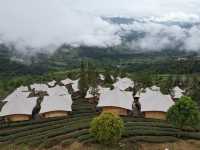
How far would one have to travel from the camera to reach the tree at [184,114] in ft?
184

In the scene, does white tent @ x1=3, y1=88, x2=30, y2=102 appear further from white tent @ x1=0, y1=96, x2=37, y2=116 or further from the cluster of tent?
white tent @ x1=0, y1=96, x2=37, y2=116

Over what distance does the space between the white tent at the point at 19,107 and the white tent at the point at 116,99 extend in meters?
13.7

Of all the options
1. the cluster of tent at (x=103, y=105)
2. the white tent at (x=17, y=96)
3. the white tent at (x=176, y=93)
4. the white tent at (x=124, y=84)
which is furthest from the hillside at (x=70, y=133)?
the white tent at (x=124, y=84)

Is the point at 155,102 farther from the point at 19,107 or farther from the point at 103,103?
the point at 19,107

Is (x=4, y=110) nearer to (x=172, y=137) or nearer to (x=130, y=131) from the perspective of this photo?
(x=130, y=131)

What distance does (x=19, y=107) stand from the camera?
69.8m

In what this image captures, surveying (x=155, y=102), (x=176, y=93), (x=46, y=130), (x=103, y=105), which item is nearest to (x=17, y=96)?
(x=103, y=105)

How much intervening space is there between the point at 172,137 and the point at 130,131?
21.7ft

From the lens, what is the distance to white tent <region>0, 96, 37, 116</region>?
67812mm

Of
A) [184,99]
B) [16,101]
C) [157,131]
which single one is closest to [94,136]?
[157,131]

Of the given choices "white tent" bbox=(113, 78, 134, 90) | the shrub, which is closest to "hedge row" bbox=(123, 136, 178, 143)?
the shrub

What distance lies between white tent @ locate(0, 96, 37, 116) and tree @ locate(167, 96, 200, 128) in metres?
27.1

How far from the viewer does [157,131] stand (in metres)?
58.4

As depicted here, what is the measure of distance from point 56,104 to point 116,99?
12.2 metres
